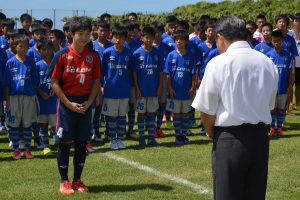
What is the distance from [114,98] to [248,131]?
5520 mm

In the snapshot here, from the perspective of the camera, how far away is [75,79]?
6.77m

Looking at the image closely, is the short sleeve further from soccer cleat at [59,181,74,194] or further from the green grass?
soccer cleat at [59,181,74,194]

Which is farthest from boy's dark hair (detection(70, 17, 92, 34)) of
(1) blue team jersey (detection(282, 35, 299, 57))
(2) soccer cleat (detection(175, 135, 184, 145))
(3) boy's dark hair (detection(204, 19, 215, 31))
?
(1) blue team jersey (detection(282, 35, 299, 57))

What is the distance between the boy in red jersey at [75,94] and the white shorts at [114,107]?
2590 mm

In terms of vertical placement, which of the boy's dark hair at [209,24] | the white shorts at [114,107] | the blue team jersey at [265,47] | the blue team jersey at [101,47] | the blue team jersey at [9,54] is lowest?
the white shorts at [114,107]

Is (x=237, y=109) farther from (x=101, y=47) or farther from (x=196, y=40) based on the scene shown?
(x=196, y=40)

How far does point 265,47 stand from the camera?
1064 cm

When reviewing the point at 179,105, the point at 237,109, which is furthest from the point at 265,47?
the point at 237,109

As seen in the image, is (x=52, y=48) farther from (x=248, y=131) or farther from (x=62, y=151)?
(x=248, y=131)

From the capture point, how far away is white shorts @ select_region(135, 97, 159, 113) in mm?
9727

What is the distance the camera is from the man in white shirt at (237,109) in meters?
4.02

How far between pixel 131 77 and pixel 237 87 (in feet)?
19.1

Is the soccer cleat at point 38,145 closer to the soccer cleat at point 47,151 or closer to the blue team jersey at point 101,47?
the soccer cleat at point 47,151

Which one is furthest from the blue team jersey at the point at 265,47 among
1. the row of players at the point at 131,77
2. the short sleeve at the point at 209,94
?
the short sleeve at the point at 209,94
